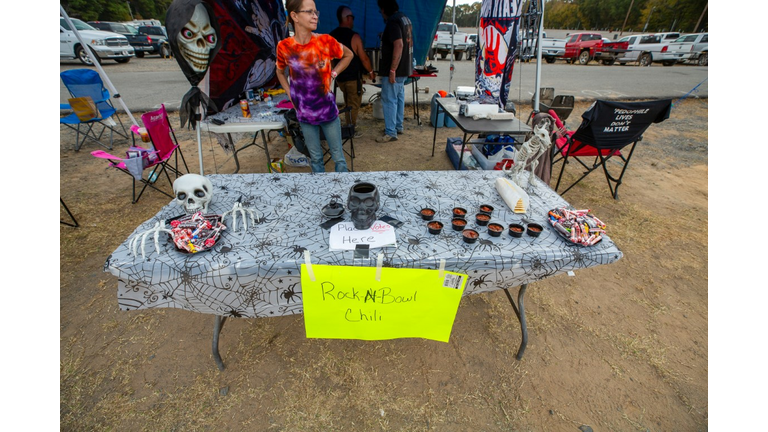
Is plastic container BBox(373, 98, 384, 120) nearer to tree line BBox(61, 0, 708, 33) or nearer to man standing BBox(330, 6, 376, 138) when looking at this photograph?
man standing BBox(330, 6, 376, 138)

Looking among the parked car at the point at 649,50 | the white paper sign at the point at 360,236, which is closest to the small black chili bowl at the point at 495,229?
the white paper sign at the point at 360,236

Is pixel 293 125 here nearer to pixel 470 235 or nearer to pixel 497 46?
pixel 470 235

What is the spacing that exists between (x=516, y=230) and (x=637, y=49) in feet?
64.4

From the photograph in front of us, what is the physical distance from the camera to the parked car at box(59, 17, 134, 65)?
979 centimetres

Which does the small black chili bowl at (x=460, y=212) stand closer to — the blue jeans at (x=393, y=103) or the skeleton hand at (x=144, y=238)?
the skeleton hand at (x=144, y=238)

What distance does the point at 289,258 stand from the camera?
1.30 m

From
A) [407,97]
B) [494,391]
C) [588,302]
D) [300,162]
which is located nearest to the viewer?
[494,391]

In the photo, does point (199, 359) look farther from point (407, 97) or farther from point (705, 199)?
point (407, 97)

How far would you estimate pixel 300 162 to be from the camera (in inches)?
165

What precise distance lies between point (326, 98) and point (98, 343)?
2472mm


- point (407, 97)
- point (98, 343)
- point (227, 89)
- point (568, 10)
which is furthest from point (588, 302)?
point (568, 10)

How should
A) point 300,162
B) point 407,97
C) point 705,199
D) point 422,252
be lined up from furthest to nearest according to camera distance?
point 407,97 → point 300,162 → point 705,199 → point 422,252

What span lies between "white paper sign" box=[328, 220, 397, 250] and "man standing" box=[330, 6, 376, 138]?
3.45 meters

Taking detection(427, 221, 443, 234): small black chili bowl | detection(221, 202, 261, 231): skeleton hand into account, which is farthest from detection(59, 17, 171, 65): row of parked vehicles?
detection(427, 221, 443, 234): small black chili bowl
